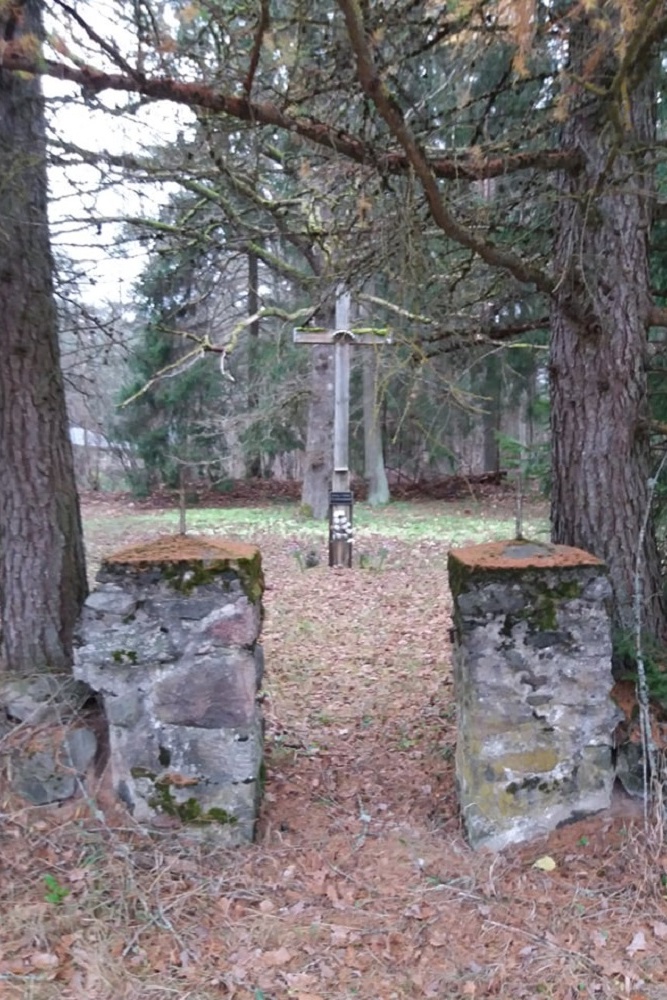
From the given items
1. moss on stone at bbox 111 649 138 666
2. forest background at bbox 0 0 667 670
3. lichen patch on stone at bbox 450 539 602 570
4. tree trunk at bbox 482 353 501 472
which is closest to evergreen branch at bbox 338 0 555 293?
forest background at bbox 0 0 667 670

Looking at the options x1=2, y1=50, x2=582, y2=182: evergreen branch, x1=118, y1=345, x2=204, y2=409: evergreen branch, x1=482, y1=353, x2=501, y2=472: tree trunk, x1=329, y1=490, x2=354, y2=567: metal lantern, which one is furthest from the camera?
x1=482, y1=353, x2=501, y2=472: tree trunk

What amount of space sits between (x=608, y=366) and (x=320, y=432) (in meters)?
10.9

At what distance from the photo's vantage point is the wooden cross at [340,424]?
1002 centimetres

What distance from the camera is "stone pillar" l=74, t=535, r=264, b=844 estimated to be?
3527 mm

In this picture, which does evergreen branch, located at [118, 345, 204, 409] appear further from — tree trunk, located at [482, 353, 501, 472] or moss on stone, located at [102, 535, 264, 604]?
tree trunk, located at [482, 353, 501, 472]

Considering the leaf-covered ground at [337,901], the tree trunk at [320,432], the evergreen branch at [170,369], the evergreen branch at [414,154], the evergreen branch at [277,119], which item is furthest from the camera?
the tree trunk at [320,432]

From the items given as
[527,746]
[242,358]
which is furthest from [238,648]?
[242,358]

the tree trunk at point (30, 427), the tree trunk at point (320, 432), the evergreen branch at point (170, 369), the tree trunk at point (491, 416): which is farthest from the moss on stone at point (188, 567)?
the tree trunk at point (491, 416)

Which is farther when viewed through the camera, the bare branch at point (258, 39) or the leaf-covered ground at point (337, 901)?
the leaf-covered ground at point (337, 901)

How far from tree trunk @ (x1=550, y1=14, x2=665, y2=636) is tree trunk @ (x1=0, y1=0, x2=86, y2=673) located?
264cm

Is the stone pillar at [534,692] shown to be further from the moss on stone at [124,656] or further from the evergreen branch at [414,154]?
the moss on stone at [124,656]

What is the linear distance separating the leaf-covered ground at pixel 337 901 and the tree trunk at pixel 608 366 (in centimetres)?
135

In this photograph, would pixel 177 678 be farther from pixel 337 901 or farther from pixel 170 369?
pixel 170 369

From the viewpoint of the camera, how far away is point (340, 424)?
10617 mm
